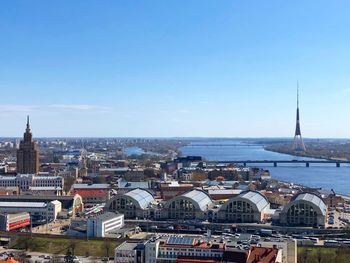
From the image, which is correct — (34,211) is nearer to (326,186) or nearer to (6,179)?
(6,179)

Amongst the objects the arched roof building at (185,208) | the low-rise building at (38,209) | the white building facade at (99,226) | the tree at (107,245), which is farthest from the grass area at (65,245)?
the arched roof building at (185,208)

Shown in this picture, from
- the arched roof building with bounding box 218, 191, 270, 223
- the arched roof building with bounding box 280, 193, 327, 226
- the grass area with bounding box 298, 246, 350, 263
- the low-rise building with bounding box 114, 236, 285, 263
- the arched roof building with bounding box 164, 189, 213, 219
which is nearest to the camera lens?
the low-rise building with bounding box 114, 236, 285, 263

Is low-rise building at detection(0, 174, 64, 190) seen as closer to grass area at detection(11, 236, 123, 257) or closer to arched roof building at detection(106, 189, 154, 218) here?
arched roof building at detection(106, 189, 154, 218)

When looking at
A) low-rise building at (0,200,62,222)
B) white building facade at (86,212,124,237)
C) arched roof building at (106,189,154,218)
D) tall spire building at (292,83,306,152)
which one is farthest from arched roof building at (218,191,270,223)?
tall spire building at (292,83,306,152)

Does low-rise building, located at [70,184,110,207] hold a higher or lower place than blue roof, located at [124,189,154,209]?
lower

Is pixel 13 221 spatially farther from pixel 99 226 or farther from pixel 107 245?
pixel 107 245

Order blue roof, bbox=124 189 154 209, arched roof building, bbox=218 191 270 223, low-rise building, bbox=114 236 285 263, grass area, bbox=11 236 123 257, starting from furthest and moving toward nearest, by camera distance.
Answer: blue roof, bbox=124 189 154 209 → arched roof building, bbox=218 191 270 223 → grass area, bbox=11 236 123 257 → low-rise building, bbox=114 236 285 263

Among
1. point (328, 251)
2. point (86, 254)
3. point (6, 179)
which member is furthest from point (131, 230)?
point (6, 179)

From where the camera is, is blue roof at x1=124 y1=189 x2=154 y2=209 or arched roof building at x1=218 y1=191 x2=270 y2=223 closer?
arched roof building at x1=218 y1=191 x2=270 y2=223
